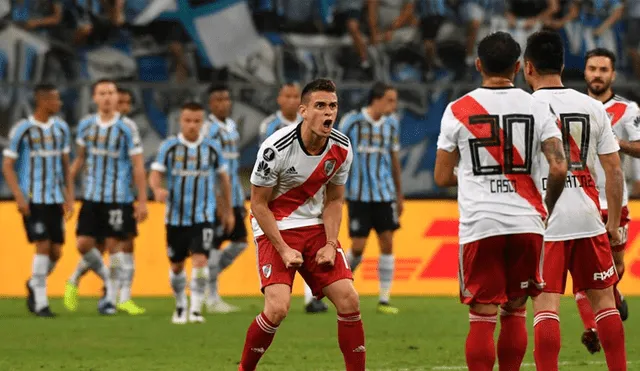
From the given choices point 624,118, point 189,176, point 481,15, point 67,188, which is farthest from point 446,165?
point 481,15

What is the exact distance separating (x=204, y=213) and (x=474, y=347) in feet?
19.4

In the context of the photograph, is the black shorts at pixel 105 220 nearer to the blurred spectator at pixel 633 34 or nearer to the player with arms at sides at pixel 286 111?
the player with arms at sides at pixel 286 111

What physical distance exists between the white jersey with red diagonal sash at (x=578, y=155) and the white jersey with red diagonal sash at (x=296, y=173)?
1.21 metres

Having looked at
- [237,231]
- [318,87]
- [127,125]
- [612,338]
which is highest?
[318,87]

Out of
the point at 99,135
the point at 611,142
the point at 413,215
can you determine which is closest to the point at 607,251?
the point at 611,142

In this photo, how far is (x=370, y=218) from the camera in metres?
12.7

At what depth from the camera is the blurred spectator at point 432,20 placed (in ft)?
56.2

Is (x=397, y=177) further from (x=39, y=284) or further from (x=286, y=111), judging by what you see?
(x=39, y=284)

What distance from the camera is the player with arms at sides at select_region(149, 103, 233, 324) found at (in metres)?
11.4

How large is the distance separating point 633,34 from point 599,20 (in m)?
0.52

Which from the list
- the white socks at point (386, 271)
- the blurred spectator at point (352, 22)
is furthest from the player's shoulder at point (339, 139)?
the blurred spectator at point (352, 22)

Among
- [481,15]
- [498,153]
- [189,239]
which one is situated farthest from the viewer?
[481,15]

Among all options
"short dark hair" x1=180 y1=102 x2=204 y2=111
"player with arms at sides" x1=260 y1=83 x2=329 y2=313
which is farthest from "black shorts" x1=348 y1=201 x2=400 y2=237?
"short dark hair" x1=180 y1=102 x2=204 y2=111

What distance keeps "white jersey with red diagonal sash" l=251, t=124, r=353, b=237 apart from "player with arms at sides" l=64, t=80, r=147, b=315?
17.6 feet
